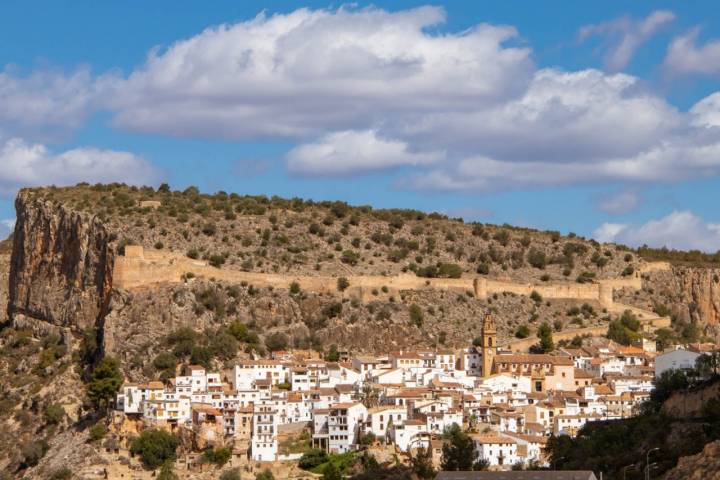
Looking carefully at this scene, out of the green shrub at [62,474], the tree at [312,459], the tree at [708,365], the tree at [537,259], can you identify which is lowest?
the green shrub at [62,474]

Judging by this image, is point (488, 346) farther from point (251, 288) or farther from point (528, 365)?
A: point (251, 288)

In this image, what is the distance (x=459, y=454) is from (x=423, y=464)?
4.16 ft

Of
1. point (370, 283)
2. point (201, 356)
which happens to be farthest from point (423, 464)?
point (370, 283)

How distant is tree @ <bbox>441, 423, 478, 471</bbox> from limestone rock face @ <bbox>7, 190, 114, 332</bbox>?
21635mm

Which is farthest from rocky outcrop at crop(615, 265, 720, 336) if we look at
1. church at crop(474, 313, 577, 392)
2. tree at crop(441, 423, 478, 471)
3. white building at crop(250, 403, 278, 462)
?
tree at crop(441, 423, 478, 471)

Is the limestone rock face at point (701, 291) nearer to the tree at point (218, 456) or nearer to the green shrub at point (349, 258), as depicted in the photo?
the green shrub at point (349, 258)

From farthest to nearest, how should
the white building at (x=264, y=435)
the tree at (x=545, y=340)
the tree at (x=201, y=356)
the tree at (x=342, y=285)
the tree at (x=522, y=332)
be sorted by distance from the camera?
the tree at (x=522, y=332) < the tree at (x=342, y=285) < the tree at (x=545, y=340) < the tree at (x=201, y=356) < the white building at (x=264, y=435)

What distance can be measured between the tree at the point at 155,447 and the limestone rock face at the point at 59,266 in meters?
12.7

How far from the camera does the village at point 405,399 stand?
214ft

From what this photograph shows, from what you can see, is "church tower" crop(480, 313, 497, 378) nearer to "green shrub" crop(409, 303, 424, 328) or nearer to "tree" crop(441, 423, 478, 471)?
"green shrub" crop(409, 303, 424, 328)

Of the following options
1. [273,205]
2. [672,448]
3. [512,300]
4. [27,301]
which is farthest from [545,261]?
[672,448]

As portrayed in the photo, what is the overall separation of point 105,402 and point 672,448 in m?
25.0

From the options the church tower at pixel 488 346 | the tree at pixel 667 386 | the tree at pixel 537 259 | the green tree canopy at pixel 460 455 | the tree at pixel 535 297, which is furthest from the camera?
the tree at pixel 537 259

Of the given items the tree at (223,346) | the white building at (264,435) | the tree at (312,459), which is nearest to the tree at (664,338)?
the tree at (223,346)
